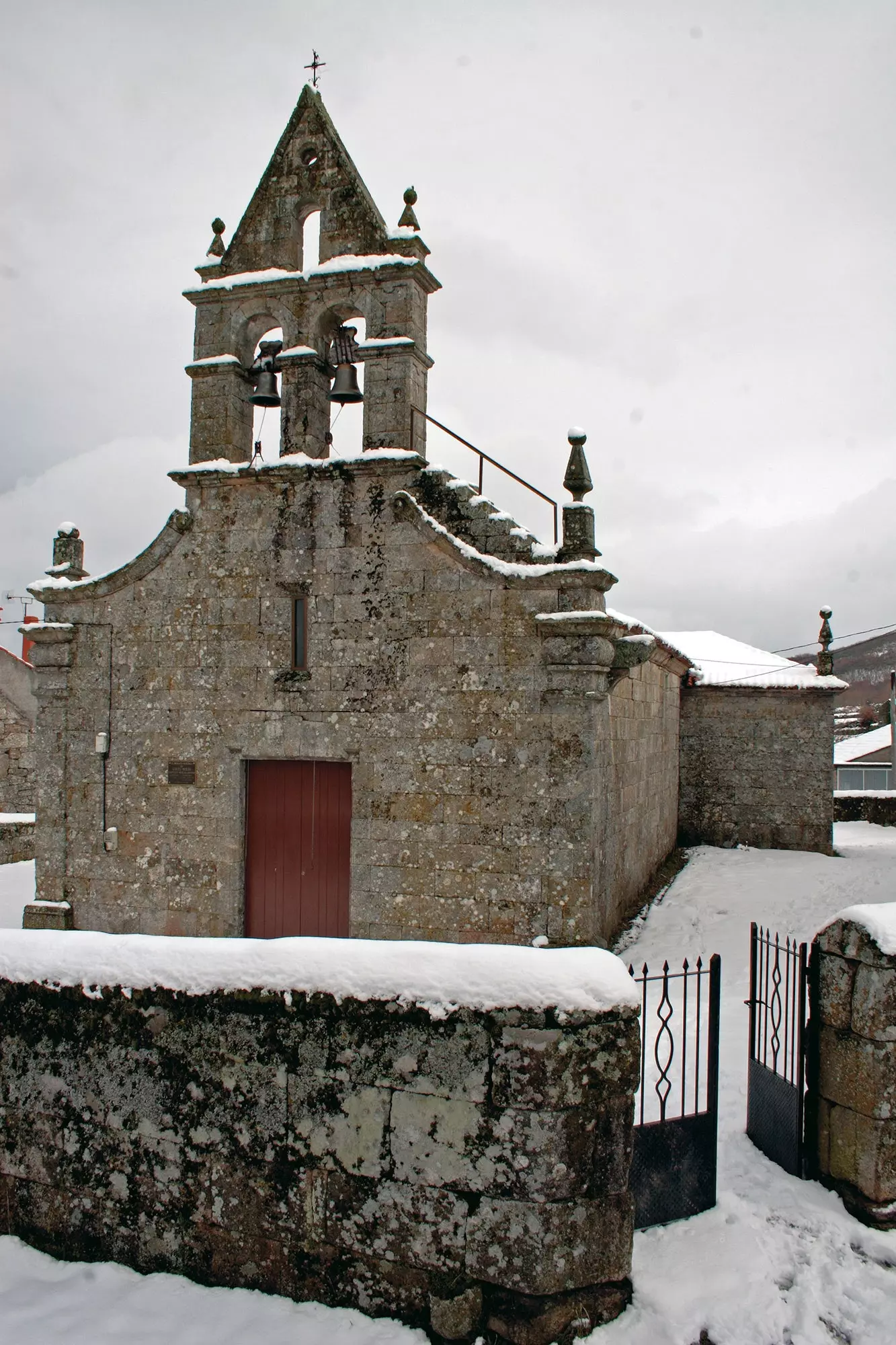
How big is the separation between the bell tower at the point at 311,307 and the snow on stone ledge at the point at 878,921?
5866mm

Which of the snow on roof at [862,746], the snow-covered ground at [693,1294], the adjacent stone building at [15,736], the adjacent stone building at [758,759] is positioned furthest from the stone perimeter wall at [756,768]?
the snow on roof at [862,746]

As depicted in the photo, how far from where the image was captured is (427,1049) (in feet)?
11.1

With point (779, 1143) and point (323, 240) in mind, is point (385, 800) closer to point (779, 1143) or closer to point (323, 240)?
point (779, 1143)

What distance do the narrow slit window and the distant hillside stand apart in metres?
47.0

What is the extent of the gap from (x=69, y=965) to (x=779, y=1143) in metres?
3.95

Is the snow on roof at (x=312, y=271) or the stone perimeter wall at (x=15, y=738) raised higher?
the snow on roof at (x=312, y=271)

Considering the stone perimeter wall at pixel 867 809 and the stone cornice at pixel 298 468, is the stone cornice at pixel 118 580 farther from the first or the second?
the stone perimeter wall at pixel 867 809

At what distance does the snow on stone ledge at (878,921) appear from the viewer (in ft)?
13.7

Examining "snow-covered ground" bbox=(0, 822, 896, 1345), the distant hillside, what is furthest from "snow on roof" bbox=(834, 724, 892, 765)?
"snow-covered ground" bbox=(0, 822, 896, 1345)

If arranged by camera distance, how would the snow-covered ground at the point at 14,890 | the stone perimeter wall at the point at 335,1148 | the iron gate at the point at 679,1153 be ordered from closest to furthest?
the stone perimeter wall at the point at 335,1148 → the iron gate at the point at 679,1153 → the snow-covered ground at the point at 14,890

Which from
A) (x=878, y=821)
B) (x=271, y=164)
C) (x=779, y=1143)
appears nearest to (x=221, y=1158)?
(x=779, y=1143)

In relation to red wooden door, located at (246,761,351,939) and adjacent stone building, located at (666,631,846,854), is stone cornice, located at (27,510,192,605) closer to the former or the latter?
red wooden door, located at (246,761,351,939)

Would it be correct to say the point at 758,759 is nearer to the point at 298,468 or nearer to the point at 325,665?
the point at 325,665

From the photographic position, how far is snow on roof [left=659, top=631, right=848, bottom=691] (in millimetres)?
15930
